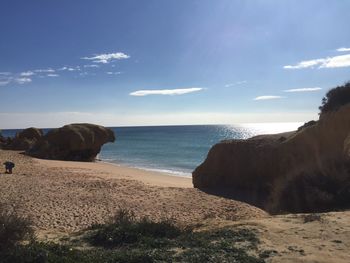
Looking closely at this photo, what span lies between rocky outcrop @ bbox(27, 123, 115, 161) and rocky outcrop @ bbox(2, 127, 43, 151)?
8.74 meters

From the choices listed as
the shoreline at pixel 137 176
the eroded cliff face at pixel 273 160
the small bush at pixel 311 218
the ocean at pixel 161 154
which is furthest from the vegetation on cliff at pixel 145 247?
the ocean at pixel 161 154

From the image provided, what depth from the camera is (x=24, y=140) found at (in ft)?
173

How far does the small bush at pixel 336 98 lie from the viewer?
17273mm

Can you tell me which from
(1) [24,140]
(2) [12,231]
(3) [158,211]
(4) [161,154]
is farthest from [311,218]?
(4) [161,154]

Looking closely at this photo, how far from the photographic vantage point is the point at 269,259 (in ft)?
21.8

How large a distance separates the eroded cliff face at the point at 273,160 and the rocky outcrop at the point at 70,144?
72.8 ft

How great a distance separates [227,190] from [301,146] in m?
5.03

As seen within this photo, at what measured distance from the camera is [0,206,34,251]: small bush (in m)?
7.34

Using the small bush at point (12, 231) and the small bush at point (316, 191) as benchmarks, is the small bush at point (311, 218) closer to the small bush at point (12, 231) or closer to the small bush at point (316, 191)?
the small bush at point (316, 191)

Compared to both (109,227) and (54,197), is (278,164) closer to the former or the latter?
(54,197)

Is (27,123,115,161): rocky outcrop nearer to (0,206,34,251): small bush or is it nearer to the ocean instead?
the ocean

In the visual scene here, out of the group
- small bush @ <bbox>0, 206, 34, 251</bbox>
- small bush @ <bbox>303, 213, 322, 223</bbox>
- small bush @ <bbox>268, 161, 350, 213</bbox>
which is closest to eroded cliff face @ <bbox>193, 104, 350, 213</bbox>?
small bush @ <bbox>268, 161, 350, 213</bbox>


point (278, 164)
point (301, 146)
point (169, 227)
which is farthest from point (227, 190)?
point (169, 227)

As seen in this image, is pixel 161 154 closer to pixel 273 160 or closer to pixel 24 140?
pixel 24 140
